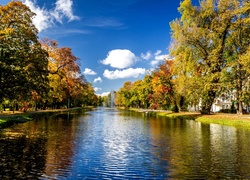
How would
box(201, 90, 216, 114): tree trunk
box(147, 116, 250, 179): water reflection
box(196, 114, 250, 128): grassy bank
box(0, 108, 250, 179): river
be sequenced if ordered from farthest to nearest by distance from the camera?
box(201, 90, 216, 114): tree trunk < box(196, 114, 250, 128): grassy bank < box(147, 116, 250, 179): water reflection < box(0, 108, 250, 179): river

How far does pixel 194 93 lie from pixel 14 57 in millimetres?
28990

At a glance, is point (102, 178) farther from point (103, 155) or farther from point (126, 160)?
point (103, 155)

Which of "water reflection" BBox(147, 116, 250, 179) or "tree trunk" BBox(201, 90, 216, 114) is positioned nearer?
"water reflection" BBox(147, 116, 250, 179)

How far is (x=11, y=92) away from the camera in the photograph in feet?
116

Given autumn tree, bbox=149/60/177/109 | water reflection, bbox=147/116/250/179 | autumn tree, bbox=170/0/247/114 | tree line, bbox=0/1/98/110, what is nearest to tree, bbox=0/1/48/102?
tree line, bbox=0/1/98/110

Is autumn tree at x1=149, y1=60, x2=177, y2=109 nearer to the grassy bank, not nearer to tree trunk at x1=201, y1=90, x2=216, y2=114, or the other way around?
tree trunk at x1=201, y1=90, x2=216, y2=114

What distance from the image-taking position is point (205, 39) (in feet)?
160

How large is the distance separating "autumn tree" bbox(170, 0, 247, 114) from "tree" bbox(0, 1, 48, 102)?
2279cm

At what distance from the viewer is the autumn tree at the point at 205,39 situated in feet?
154

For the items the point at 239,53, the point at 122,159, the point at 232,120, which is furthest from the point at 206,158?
the point at 239,53

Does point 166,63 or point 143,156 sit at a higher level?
point 166,63

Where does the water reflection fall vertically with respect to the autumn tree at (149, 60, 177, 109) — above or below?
below

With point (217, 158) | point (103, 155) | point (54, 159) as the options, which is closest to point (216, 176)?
point (217, 158)

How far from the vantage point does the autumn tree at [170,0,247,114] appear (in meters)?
46.9
